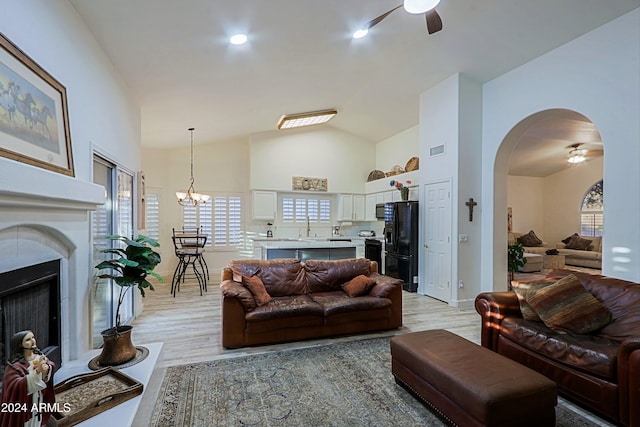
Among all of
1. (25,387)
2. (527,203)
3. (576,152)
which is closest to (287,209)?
(25,387)

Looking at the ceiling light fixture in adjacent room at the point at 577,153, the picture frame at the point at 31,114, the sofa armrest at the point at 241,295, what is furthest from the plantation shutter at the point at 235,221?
the ceiling light fixture in adjacent room at the point at 577,153

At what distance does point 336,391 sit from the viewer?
2.50 m

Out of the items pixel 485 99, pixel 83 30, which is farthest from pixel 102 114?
pixel 485 99

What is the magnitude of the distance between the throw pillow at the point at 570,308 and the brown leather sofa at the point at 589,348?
2.7 inches

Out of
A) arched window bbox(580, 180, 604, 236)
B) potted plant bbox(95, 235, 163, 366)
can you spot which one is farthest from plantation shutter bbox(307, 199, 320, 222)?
arched window bbox(580, 180, 604, 236)

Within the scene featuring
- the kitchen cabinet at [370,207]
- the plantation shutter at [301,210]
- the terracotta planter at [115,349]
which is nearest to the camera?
the terracotta planter at [115,349]

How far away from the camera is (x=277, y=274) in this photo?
3.99 m

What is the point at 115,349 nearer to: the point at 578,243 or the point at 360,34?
the point at 360,34

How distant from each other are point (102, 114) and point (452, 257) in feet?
16.9

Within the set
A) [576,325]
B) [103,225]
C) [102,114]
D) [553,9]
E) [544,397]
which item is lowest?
[544,397]

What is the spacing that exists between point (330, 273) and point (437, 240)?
2313 mm

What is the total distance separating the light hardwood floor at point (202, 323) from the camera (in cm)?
329

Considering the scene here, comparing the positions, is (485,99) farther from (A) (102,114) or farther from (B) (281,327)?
(A) (102,114)

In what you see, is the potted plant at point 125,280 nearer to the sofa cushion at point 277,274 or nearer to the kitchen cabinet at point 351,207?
the sofa cushion at point 277,274
